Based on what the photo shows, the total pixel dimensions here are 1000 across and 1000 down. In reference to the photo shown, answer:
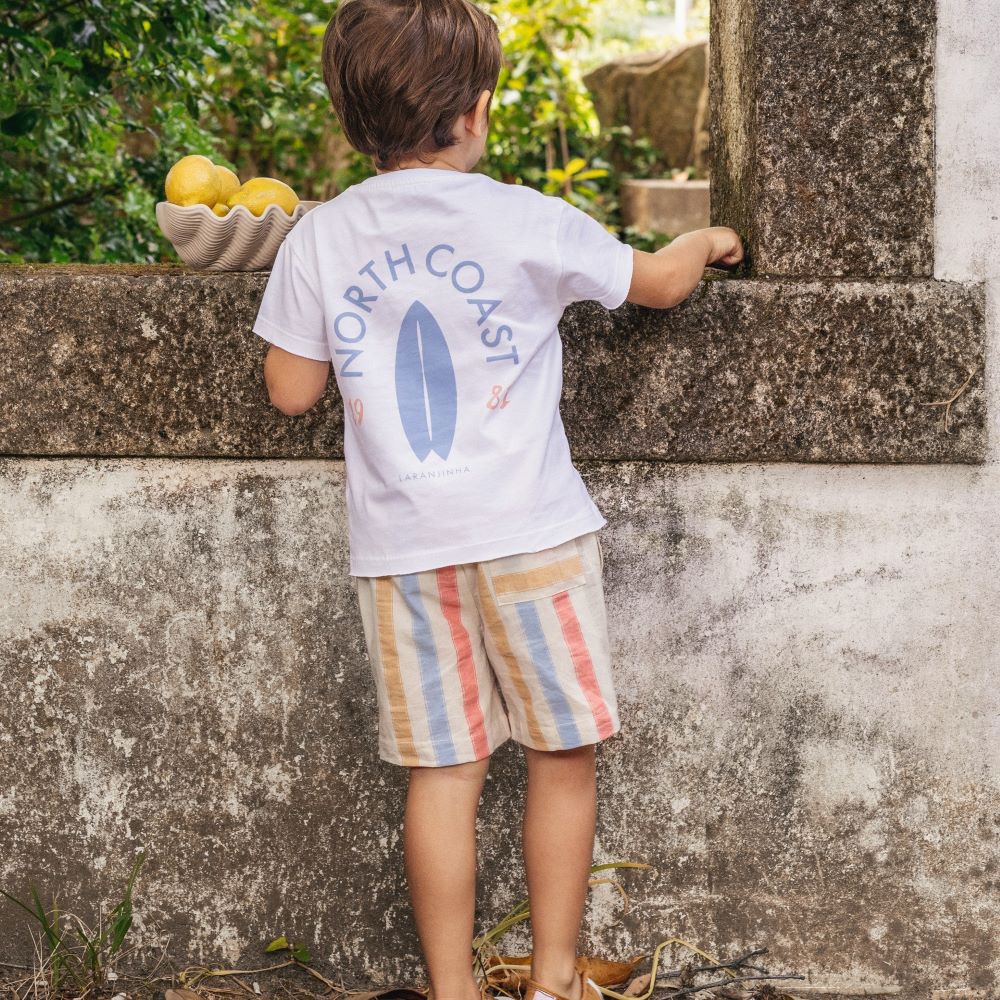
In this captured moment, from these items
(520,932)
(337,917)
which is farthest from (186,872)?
(520,932)

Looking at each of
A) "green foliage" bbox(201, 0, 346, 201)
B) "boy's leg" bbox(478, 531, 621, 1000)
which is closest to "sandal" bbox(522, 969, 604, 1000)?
"boy's leg" bbox(478, 531, 621, 1000)

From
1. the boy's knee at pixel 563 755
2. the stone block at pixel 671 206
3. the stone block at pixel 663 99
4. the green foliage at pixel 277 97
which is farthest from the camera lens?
the stone block at pixel 663 99

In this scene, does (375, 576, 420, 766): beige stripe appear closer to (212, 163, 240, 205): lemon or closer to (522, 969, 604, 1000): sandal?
(522, 969, 604, 1000): sandal

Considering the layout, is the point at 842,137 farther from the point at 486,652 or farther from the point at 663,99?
the point at 663,99

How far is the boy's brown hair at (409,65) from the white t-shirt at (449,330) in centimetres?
7

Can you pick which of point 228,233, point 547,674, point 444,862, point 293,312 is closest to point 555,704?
point 547,674

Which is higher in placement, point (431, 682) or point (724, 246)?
point (724, 246)

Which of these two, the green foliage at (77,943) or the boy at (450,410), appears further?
the green foliage at (77,943)

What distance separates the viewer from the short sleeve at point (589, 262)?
170 cm

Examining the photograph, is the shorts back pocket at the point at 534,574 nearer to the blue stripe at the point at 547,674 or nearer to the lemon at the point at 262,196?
the blue stripe at the point at 547,674

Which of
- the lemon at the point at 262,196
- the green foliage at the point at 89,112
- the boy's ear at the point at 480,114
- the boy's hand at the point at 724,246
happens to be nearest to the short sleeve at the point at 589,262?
the boy's ear at the point at 480,114

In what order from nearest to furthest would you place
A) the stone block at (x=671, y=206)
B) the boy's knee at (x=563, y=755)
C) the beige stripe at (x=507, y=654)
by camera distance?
the beige stripe at (x=507, y=654) → the boy's knee at (x=563, y=755) → the stone block at (x=671, y=206)

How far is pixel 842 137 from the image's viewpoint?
6.49 feet

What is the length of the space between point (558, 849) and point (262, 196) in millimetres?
1192
